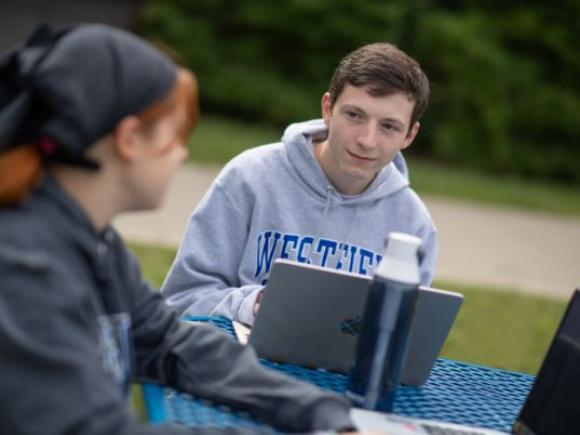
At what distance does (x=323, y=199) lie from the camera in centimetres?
289

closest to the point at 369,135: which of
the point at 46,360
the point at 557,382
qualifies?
the point at 557,382

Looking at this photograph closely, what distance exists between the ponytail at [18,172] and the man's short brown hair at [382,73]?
1.34 m

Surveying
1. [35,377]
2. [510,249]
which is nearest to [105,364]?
[35,377]

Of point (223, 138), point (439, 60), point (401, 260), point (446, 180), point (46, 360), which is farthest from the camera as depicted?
point (439, 60)

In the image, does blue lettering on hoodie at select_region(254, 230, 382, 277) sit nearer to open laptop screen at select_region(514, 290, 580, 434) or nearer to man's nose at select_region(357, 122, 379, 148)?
man's nose at select_region(357, 122, 379, 148)

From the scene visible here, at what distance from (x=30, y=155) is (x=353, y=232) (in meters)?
1.56

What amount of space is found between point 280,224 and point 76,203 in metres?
1.37

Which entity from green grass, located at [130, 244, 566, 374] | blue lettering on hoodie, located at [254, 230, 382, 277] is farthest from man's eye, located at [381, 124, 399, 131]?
green grass, located at [130, 244, 566, 374]

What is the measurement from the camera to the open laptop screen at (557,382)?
1.88 metres

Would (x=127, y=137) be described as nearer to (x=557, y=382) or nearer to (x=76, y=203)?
(x=76, y=203)

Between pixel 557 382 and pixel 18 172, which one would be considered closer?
pixel 18 172

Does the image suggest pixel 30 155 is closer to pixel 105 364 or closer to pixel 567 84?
pixel 105 364

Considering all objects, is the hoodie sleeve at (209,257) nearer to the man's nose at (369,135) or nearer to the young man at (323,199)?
the young man at (323,199)

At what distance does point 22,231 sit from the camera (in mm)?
1387
